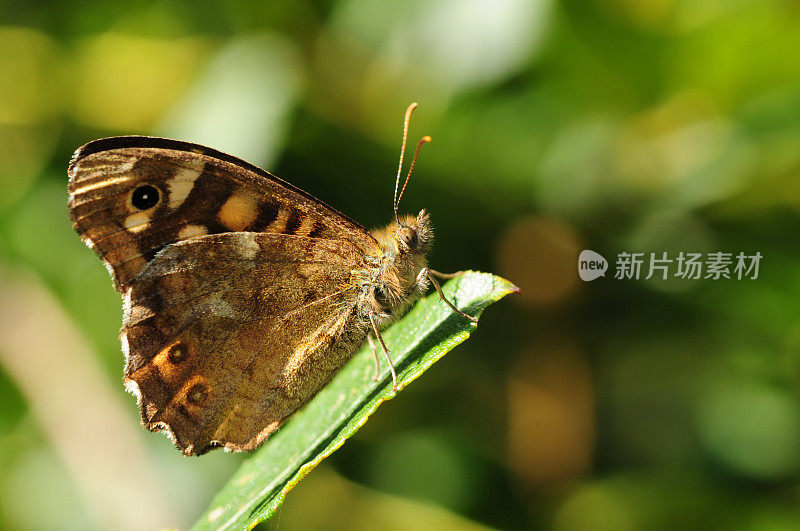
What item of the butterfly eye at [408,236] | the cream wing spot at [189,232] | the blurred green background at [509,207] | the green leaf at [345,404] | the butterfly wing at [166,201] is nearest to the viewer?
the green leaf at [345,404]

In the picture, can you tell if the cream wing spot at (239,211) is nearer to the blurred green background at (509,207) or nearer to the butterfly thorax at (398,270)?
the butterfly thorax at (398,270)

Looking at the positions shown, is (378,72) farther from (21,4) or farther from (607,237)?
(21,4)

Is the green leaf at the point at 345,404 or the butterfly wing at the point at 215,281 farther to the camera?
the butterfly wing at the point at 215,281

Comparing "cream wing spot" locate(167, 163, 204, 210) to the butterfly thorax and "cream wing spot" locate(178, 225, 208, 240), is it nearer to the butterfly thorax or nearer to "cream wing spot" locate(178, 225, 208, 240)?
"cream wing spot" locate(178, 225, 208, 240)

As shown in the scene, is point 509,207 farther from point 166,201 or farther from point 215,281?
point 166,201

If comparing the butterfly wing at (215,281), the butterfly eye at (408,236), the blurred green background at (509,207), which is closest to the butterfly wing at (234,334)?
the butterfly wing at (215,281)

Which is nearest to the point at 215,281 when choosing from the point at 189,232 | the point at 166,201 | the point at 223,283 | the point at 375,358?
the point at 223,283

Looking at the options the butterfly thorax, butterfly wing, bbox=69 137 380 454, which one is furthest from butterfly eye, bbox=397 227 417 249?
butterfly wing, bbox=69 137 380 454
